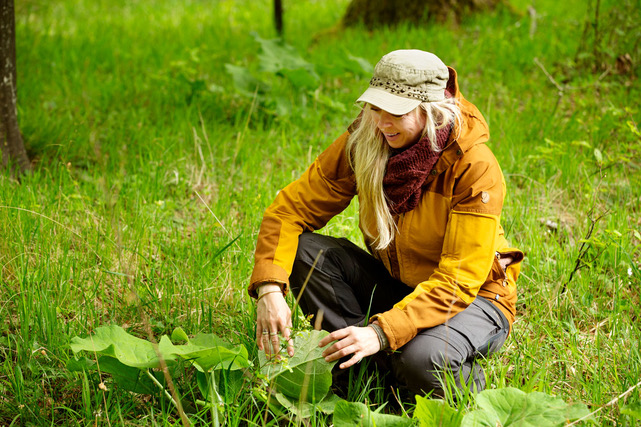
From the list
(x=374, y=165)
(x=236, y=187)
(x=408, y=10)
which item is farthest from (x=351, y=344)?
(x=408, y=10)

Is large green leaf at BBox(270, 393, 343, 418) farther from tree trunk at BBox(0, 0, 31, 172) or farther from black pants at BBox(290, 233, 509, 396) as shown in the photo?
tree trunk at BBox(0, 0, 31, 172)

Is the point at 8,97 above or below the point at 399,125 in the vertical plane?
below

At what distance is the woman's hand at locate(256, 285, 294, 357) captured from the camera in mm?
2109

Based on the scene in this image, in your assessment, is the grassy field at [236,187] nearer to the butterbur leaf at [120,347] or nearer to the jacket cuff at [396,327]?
the butterbur leaf at [120,347]

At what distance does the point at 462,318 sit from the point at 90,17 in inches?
305

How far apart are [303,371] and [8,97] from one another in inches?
103

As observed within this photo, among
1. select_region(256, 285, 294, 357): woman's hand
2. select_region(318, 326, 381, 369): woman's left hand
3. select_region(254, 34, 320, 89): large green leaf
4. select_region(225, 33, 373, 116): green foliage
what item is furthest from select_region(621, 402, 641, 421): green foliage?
select_region(254, 34, 320, 89): large green leaf

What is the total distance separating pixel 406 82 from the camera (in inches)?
80.5

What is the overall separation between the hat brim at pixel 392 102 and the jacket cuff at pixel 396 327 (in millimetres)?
675

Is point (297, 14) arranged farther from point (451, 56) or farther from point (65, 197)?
point (65, 197)

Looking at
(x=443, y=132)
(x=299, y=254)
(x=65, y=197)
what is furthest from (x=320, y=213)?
(x=65, y=197)

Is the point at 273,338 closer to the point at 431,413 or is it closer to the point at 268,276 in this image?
the point at 268,276

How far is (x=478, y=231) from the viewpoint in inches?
81.5

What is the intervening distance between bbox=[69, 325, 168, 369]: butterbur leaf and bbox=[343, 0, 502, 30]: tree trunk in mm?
5265
